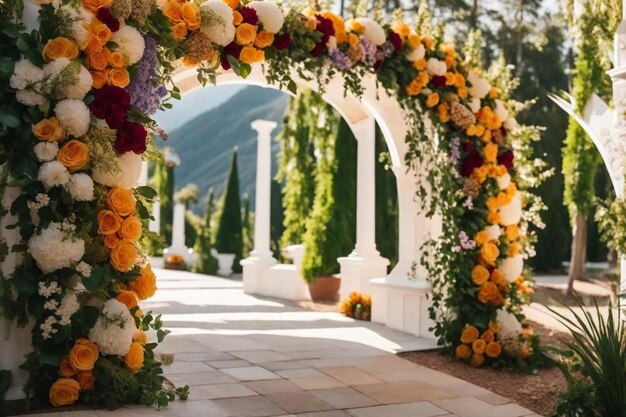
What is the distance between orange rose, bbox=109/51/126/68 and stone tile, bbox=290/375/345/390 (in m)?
2.47

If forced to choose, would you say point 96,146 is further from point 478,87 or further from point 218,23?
point 478,87

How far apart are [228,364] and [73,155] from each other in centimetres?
235

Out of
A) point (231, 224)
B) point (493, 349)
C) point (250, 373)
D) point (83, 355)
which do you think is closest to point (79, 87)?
point (83, 355)

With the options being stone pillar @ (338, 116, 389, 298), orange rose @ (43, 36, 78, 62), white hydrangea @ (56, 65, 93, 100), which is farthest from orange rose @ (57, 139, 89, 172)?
stone pillar @ (338, 116, 389, 298)

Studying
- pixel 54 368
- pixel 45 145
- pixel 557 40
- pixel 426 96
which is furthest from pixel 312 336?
pixel 557 40

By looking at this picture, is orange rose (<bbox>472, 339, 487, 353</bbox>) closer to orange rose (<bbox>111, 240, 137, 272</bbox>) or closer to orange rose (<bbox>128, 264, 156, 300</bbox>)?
orange rose (<bbox>128, 264, 156, 300</bbox>)

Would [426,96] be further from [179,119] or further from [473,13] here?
[179,119]

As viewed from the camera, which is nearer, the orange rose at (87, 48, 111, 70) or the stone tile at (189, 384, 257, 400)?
the orange rose at (87, 48, 111, 70)

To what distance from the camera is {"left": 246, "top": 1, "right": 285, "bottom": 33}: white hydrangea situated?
14.4ft

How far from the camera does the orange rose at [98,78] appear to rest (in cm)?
335

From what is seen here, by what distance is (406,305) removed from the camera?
21.7 ft

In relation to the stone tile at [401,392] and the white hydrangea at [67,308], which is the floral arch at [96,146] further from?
the stone tile at [401,392]

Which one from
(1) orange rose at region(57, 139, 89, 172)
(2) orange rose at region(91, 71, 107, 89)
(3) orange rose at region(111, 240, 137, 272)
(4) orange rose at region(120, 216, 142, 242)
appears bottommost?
(3) orange rose at region(111, 240, 137, 272)

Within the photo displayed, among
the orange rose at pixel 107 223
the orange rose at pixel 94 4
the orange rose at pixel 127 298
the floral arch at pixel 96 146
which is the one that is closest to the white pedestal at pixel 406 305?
the floral arch at pixel 96 146
